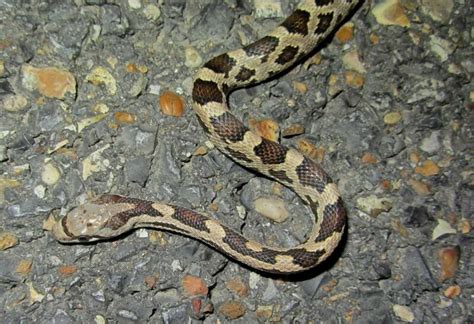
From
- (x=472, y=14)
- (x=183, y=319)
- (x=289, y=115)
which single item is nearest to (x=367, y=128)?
(x=289, y=115)

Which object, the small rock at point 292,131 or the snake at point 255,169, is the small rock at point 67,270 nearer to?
the snake at point 255,169

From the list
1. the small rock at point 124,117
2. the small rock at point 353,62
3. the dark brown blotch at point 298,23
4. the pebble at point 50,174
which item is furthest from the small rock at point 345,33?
the pebble at point 50,174

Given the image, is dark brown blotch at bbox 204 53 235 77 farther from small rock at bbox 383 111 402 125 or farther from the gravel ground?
small rock at bbox 383 111 402 125

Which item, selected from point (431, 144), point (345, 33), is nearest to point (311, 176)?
point (431, 144)

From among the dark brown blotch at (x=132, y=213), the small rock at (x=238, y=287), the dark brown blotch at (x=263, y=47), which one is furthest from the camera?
the dark brown blotch at (x=263, y=47)

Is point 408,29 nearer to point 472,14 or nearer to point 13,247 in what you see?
point 472,14

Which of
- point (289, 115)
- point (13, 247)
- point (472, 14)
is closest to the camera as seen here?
point (13, 247)
